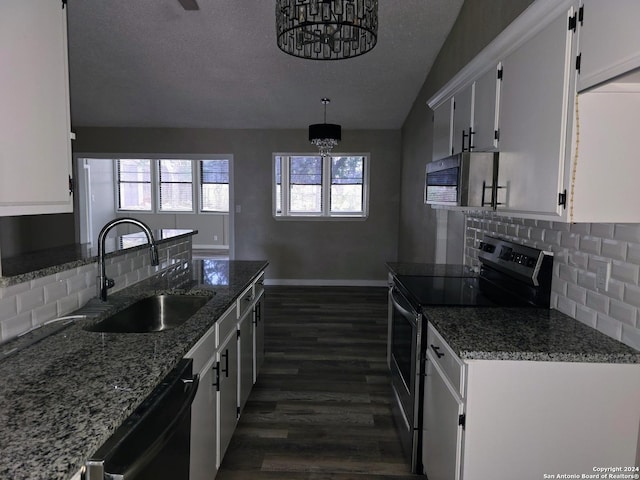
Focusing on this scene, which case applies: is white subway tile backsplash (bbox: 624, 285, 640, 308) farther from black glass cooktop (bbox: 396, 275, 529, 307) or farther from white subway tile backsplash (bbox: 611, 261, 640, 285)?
black glass cooktop (bbox: 396, 275, 529, 307)

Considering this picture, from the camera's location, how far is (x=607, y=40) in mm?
1319

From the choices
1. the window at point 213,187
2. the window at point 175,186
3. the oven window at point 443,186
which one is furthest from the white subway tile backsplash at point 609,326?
the window at point 175,186

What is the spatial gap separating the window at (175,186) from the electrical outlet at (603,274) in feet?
29.8

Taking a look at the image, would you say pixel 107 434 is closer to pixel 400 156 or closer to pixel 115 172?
pixel 400 156

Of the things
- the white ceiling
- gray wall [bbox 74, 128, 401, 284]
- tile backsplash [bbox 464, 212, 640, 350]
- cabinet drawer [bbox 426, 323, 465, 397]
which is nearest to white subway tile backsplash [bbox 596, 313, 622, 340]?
tile backsplash [bbox 464, 212, 640, 350]

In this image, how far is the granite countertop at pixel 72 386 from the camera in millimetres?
855

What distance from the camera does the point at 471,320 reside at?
1.89m

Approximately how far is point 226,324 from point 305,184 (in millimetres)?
4777

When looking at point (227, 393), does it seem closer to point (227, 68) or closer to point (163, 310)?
point (163, 310)

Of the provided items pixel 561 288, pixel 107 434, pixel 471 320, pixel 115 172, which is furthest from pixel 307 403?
pixel 115 172

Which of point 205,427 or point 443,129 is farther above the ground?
point 443,129

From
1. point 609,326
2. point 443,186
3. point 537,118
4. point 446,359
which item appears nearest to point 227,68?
point 443,186

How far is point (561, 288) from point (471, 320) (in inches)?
19.4

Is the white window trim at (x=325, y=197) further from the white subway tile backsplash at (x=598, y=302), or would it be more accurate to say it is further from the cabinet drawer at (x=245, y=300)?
the white subway tile backsplash at (x=598, y=302)
